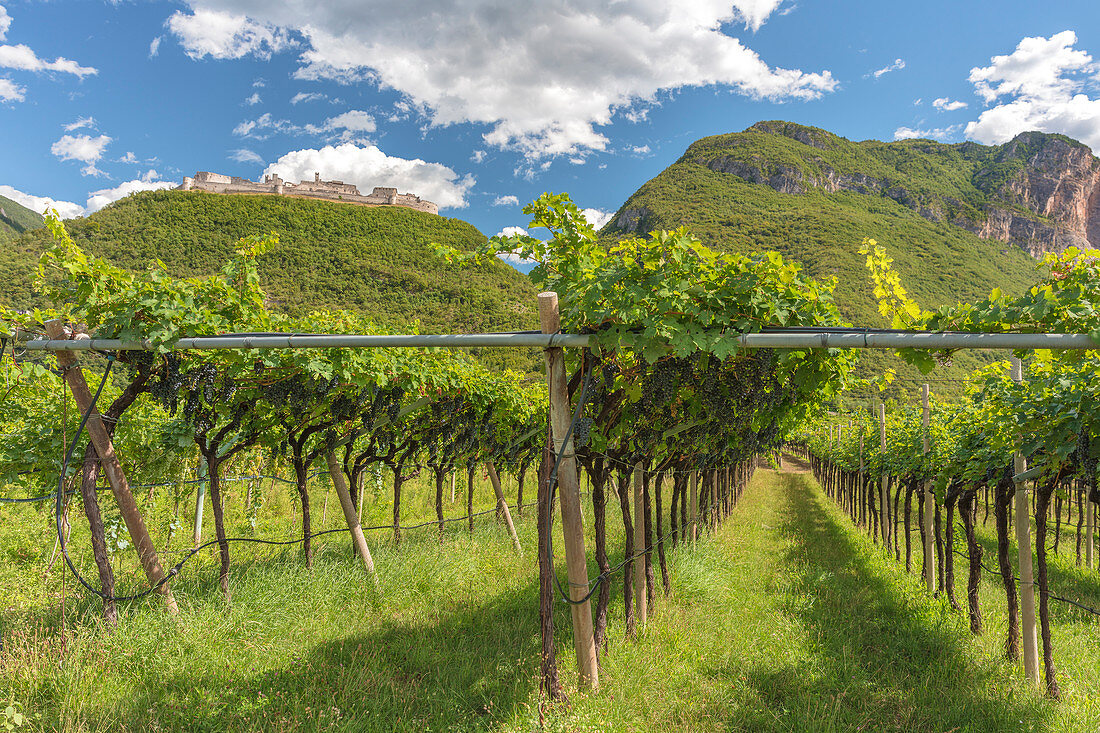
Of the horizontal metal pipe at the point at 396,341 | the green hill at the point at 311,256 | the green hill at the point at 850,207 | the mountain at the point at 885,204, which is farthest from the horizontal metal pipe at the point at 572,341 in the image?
the green hill at the point at 311,256

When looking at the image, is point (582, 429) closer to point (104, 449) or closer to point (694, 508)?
point (104, 449)

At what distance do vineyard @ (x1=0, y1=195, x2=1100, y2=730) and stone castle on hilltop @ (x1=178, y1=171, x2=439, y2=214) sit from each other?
85940mm

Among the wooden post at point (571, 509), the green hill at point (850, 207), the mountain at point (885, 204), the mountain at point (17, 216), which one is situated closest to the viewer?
the wooden post at point (571, 509)

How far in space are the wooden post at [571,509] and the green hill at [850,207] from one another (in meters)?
38.8

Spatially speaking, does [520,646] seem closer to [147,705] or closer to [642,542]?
[642,542]

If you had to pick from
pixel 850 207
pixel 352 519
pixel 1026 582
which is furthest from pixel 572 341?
pixel 850 207

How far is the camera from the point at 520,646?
4.74m

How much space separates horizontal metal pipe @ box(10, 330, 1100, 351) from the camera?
7.93ft

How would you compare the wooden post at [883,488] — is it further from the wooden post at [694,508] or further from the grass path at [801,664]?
the wooden post at [694,508]

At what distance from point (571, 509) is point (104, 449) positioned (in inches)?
137

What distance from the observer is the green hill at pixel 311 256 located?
169 ft

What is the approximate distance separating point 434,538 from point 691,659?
14.9ft

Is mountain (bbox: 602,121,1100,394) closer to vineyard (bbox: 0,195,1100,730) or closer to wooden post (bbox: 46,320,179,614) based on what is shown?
vineyard (bbox: 0,195,1100,730)

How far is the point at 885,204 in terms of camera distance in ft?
285
